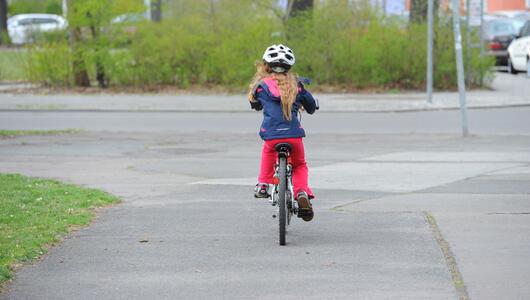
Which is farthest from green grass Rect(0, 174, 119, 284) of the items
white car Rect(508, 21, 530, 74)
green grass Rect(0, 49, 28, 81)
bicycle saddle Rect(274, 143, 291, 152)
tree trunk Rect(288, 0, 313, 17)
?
white car Rect(508, 21, 530, 74)

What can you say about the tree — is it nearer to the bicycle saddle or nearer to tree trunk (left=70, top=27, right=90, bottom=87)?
tree trunk (left=70, top=27, right=90, bottom=87)

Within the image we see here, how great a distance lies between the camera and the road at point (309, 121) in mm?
19750

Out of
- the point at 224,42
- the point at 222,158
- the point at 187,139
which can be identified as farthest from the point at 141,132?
the point at 224,42

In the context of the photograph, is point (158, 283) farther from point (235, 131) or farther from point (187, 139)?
point (235, 131)

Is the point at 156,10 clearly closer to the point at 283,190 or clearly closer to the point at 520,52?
the point at 520,52

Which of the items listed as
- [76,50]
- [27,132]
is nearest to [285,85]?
[27,132]

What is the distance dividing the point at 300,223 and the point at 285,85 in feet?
5.21

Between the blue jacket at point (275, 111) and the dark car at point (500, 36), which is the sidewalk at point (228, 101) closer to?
the dark car at point (500, 36)

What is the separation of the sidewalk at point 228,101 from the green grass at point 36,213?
12156 mm

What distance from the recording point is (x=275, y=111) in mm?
8492

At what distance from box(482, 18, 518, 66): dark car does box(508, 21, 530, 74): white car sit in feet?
9.74

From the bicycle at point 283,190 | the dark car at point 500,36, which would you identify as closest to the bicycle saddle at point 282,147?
the bicycle at point 283,190

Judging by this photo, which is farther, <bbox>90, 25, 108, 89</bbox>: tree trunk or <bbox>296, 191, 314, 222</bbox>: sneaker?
<bbox>90, 25, 108, 89</bbox>: tree trunk

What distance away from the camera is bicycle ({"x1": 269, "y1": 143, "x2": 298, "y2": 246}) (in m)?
8.22
